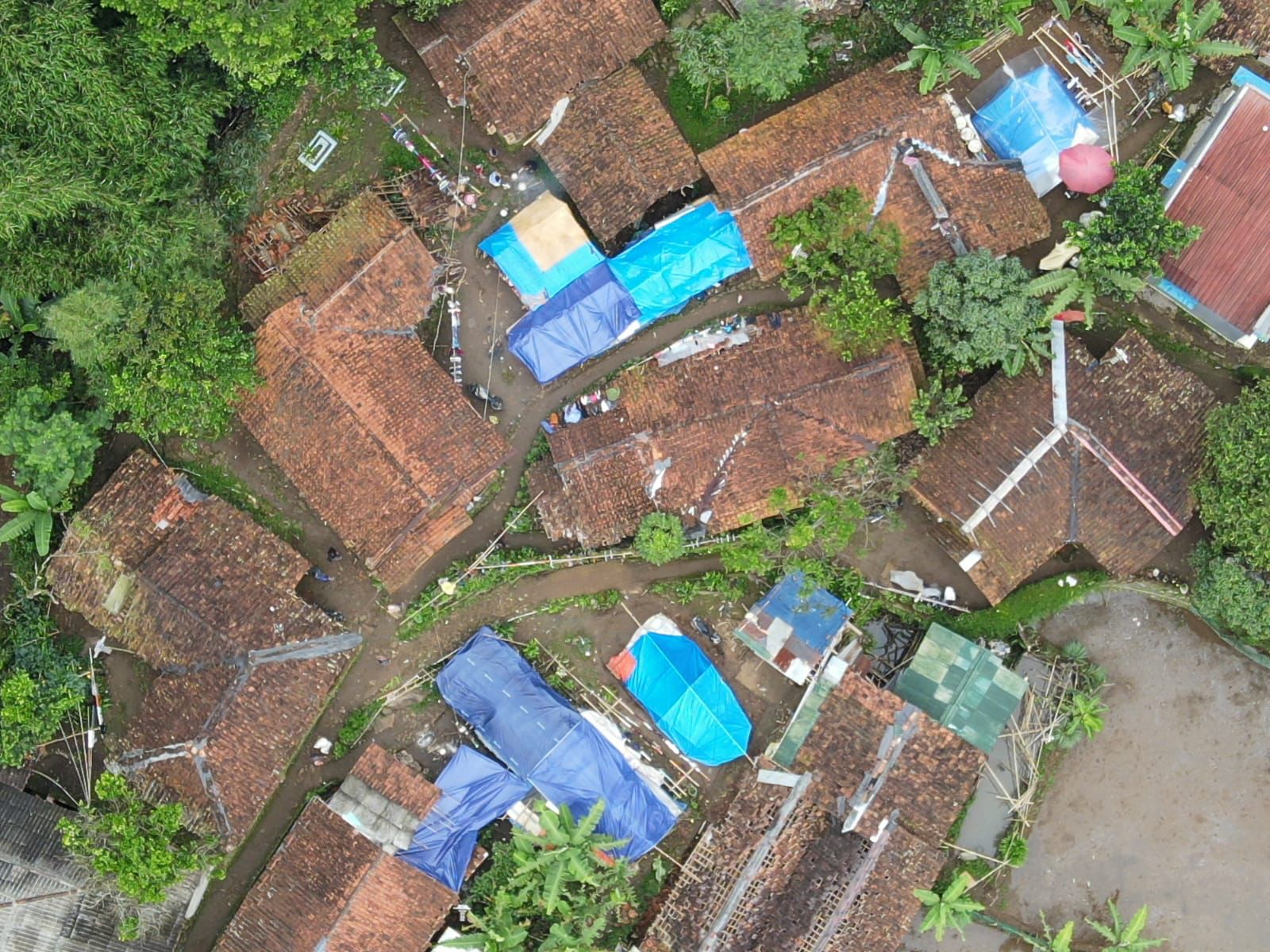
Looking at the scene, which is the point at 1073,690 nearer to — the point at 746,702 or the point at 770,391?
the point at 746,702

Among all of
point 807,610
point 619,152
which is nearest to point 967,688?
point 807,610

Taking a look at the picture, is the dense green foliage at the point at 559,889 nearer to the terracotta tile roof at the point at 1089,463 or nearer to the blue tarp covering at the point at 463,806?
the blue tarp covering at the point at 463,806

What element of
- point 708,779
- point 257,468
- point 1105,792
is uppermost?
point 257,468

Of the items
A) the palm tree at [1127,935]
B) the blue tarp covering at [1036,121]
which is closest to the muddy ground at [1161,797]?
the palm tree at [1127,935]

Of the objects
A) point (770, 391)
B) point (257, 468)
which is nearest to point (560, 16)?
point (770, 391)

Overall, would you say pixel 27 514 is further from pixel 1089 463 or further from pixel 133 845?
pixel 1089 463
